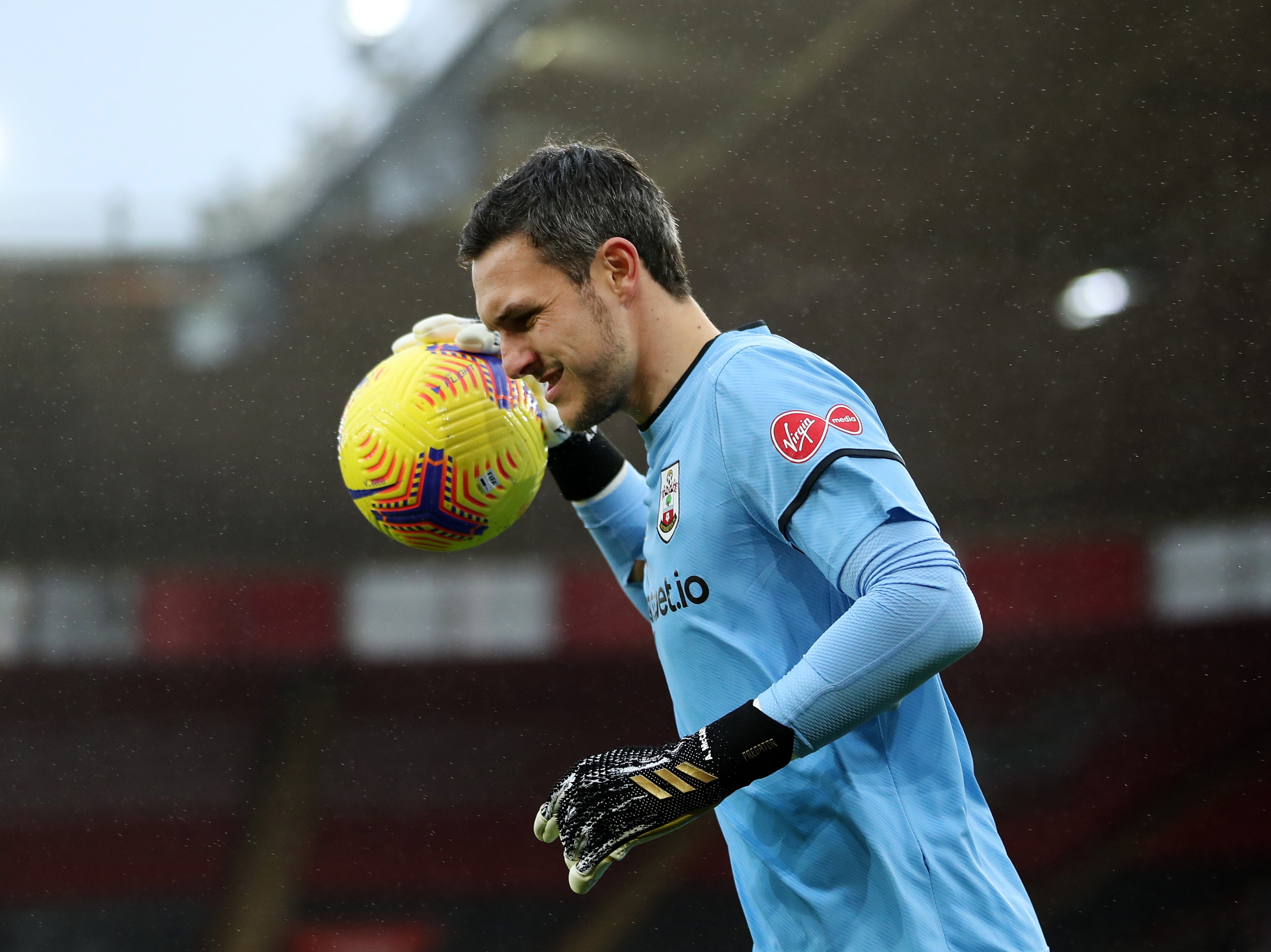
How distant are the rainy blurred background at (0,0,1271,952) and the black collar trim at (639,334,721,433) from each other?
4.40 ft

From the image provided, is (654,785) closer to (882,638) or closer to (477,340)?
(882,638)

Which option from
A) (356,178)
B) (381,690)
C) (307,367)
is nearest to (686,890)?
(381,690)

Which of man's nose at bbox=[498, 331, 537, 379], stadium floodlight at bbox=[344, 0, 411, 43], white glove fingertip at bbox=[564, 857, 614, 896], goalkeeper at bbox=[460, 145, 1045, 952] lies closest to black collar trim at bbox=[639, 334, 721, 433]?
goalkeeper at bbox=[460, 145, 1045, 952]

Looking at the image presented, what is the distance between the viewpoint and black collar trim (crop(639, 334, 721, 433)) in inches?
36.1

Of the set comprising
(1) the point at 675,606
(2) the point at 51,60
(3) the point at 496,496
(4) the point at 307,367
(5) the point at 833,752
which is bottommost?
(5) the point at 833,752

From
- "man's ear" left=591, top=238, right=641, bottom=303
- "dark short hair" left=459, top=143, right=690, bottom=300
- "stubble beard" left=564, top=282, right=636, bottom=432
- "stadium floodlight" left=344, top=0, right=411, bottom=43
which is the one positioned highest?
"stadium floodlight" left=344, top=0, right=411, bottom=43

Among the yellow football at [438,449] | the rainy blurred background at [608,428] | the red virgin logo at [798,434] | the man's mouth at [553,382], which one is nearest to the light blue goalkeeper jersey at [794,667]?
the red virgin logo at [798,434]

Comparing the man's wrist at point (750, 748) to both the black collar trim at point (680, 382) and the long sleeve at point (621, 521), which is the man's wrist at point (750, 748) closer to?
the black collar trim at point (680, 382)

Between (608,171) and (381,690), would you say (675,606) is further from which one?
(381,690)

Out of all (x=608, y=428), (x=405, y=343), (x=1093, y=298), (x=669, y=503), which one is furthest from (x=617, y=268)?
(x=1093, y=298)

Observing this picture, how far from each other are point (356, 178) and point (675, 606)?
70.5 inches

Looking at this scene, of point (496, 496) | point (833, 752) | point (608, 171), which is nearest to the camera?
point (833, 752)

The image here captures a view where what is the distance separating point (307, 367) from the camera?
2297mm

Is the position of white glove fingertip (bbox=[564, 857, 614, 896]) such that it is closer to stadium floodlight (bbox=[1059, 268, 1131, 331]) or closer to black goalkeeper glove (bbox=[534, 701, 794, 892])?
black goalkeeper glove (bbox=[534, 701, 794, 892])
